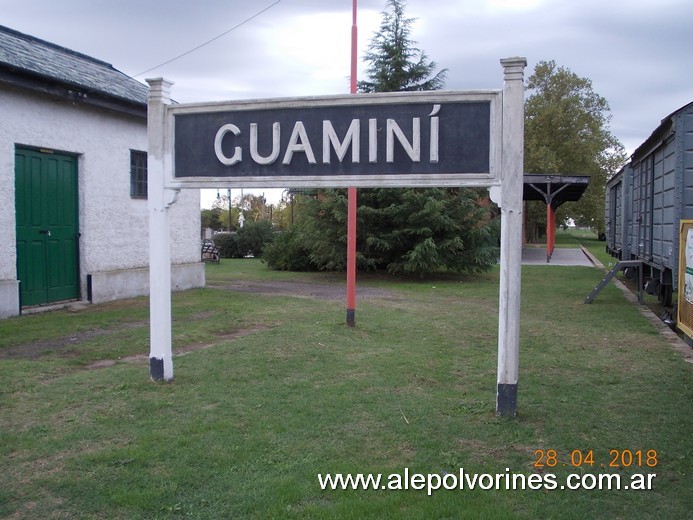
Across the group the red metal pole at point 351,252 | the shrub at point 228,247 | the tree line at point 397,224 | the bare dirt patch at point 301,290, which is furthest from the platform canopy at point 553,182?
the red metal pole at point 351,252

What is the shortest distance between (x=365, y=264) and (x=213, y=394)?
12831 mm

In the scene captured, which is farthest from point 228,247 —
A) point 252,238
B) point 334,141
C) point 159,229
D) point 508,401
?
point 508,401

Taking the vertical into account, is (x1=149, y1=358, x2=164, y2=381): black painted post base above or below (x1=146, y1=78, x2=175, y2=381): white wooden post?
below

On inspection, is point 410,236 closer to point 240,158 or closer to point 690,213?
point 690,213

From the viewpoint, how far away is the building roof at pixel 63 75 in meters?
9.79

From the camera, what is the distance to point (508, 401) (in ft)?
17.1

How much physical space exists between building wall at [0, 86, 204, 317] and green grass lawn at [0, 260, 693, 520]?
5.87ft

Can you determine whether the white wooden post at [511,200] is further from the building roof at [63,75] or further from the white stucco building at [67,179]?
the white stucco building at [67,179]

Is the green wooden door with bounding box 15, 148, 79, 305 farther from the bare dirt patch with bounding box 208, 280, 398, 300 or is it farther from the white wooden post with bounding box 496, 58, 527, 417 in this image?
the white wooden post with bounding box 496, 58, 527, 417

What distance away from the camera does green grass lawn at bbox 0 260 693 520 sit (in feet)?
12.2

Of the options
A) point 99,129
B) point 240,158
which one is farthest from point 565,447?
point 99,129

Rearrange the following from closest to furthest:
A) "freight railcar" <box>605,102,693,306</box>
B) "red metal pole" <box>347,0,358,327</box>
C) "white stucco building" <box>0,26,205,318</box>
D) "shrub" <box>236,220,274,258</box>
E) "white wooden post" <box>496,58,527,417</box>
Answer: "white wooden post" <box>496,58,527,417</box>, "red metal pole" <box>347,0,358,327</box>, "freight railcar" <box>605,102,693,306</box>, "white stucco building" <box>0,26,205,318</box>, "shrub" <box>236,220,274,258</box>

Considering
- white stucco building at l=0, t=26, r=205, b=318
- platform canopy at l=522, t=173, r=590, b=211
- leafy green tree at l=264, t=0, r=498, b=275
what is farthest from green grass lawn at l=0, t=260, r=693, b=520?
platform canopy at l=522, t=173, r=590, b=211

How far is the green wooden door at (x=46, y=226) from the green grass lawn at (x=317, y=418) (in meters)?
1.02
